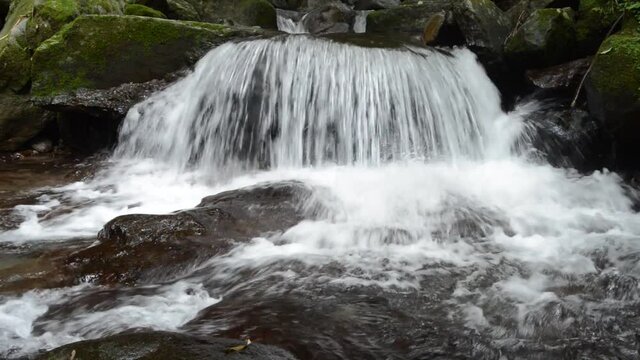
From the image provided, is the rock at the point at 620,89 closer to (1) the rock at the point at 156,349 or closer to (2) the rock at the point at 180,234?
(2) the rock at the point at 180,234

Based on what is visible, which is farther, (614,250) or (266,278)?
(614,250)

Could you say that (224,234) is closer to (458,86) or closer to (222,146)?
(222,146)

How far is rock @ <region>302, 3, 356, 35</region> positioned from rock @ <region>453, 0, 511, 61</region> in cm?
437

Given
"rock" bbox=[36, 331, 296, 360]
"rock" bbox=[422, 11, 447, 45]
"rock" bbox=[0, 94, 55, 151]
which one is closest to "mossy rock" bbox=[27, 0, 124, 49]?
"rock" bbox=[0, 94, 55, 151]

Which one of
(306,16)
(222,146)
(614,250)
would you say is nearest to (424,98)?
(222,146)

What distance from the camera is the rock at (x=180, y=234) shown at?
457 cm

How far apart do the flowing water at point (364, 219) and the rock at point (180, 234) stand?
0.19m

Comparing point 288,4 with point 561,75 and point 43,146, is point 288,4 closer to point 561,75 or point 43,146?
point 43,146

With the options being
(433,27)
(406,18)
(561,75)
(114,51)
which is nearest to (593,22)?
(561,75)

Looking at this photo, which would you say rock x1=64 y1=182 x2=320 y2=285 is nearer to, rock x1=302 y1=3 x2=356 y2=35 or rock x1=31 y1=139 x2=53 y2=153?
rock x1=31 y1=139 x2=53 y2=153

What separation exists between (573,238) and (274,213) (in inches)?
123

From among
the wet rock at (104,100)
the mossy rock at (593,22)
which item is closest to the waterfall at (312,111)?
the wet rock at (104,100)

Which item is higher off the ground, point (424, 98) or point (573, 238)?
point (424, 98)

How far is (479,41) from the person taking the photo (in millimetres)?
9312
